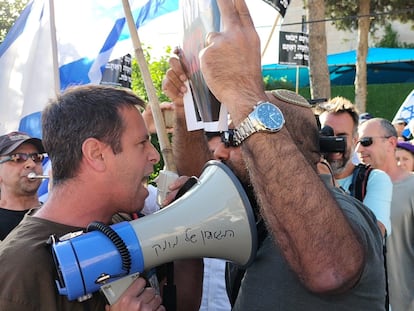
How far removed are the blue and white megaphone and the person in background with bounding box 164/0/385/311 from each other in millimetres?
77

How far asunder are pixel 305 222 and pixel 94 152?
75 centimetres

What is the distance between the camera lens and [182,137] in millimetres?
2494

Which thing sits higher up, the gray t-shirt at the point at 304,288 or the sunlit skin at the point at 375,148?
the gray t-shirt at the point at 304,288

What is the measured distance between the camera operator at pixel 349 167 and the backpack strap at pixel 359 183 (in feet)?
0.07

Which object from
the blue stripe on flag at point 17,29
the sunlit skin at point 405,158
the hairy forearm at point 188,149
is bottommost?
the sunlit skin at point 405,158

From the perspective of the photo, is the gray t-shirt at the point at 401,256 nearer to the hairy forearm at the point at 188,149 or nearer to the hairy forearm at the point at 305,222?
the hairy forearm at the point at 188,149

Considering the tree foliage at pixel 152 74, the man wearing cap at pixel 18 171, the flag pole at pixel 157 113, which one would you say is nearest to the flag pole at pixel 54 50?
the man wearing cap at pixel 18 171

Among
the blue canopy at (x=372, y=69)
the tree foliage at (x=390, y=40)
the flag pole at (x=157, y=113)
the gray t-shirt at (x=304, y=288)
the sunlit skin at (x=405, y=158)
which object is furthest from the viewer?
the tree foliage at (x=390, y=40)

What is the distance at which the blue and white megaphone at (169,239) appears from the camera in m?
1.44

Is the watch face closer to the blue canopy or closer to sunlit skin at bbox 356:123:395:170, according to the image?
sunlit skin at bbox 356:123:395:170

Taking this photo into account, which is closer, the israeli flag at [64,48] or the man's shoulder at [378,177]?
the man's shoulder at [378,177]

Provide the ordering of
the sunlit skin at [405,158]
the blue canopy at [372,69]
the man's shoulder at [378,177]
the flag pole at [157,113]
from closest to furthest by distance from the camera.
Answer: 1. the flag pole at [157,113]
2. the man's shoulder at [378,177]
3. the sunlit skin at [405,158]
4. the blue canopy at [372,69]

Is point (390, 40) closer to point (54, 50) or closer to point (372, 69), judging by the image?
point (372, 69)

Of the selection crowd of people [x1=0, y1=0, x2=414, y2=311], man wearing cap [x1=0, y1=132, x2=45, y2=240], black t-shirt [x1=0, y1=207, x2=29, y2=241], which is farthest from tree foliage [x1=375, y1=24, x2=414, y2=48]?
crowd of people [x1=0, y1=0, x2=414, y2=311]
